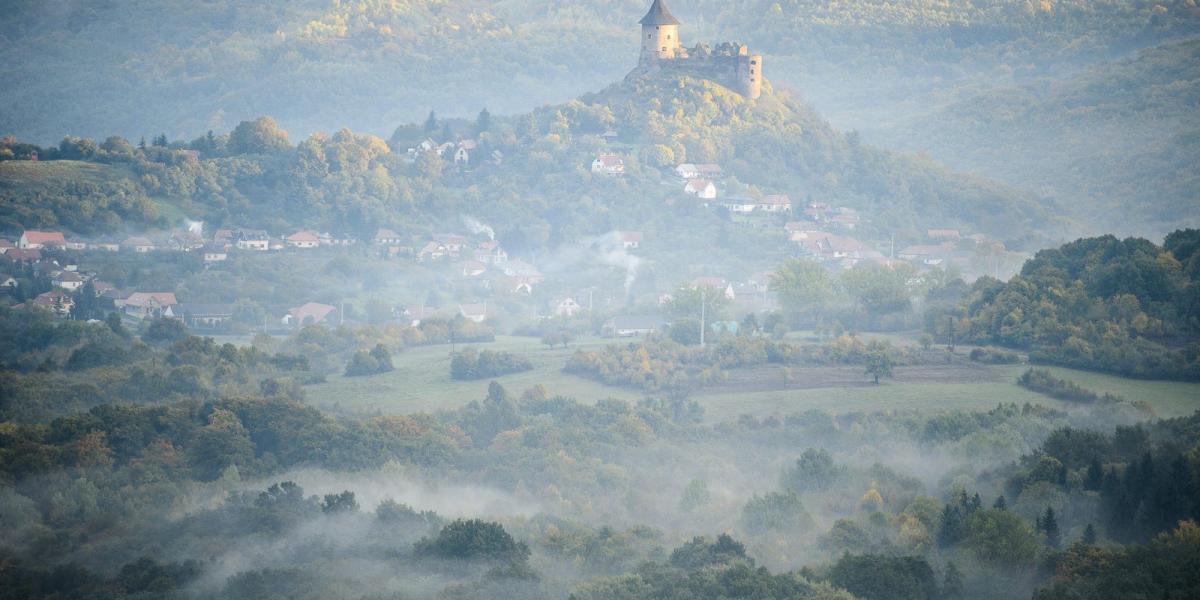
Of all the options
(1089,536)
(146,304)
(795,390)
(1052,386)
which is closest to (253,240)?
(146,304)

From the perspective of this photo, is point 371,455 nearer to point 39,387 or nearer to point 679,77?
point 39,387

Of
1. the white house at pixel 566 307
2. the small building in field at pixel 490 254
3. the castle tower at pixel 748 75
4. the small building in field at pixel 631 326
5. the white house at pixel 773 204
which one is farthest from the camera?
the castle tower at pixel 748 75

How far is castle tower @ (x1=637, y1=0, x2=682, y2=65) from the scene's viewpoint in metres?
102

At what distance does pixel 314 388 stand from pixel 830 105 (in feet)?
306

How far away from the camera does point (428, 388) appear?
58.1 metres

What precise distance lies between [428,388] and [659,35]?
51.4 m

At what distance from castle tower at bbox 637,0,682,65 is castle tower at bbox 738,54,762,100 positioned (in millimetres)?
4839

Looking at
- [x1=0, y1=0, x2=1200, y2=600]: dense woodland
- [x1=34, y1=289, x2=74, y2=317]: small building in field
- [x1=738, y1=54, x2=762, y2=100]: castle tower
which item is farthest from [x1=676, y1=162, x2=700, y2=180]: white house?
[x1=34, y1=289, x2=74, y2=317]: small building in field

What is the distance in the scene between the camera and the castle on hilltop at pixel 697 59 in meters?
102

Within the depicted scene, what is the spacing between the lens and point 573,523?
40.2 m

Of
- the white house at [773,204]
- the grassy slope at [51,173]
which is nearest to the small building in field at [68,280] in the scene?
the grassy slope at [51,173]

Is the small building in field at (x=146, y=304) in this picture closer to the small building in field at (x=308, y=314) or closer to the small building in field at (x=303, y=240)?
the small building in field at (x=308, y=314)

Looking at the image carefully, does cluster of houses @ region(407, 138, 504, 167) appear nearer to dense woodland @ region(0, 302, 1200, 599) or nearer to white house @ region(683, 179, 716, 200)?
white house @ region(683, 179, 716, 200)

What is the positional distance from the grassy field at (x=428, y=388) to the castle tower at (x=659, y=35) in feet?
144
